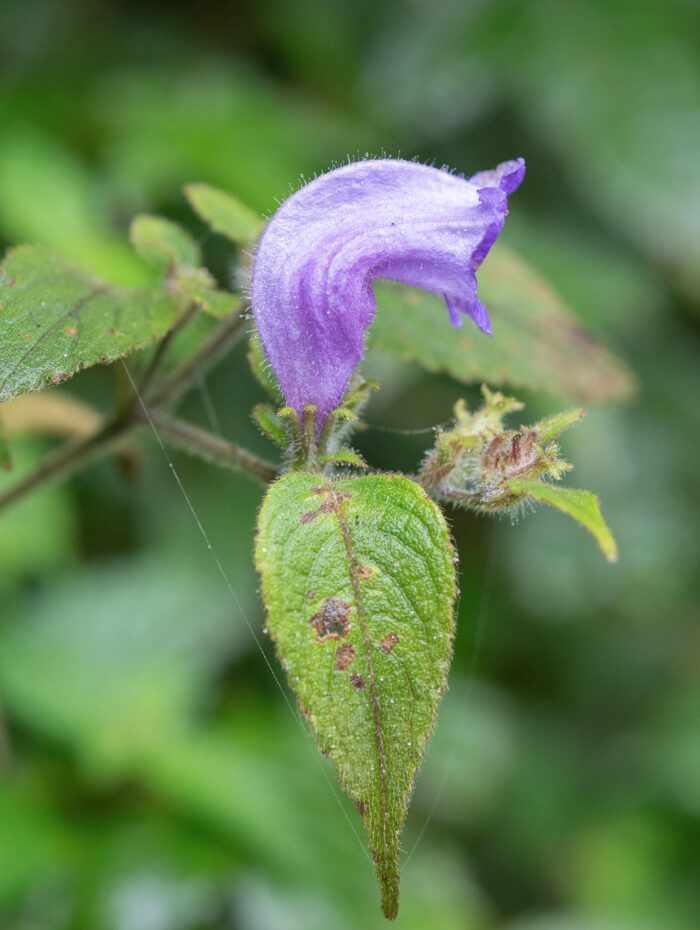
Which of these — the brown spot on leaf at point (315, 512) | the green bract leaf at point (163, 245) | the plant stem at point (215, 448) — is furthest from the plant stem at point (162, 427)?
the brown spot on leaf at point (315, 512)

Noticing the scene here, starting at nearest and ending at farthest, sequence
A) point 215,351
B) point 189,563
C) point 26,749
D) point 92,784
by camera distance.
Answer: point 215,351
point 92,784
point 26,749
point 189,563

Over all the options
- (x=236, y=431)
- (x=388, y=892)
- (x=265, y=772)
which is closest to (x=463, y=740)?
(x=265, y=772)

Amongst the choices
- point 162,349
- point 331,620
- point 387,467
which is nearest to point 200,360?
point 162,349

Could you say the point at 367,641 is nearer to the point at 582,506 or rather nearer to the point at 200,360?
the point at 582,506

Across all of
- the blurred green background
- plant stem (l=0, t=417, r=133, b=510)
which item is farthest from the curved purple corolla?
the blurred green background

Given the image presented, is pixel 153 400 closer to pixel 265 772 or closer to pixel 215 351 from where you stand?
pixel 215 351

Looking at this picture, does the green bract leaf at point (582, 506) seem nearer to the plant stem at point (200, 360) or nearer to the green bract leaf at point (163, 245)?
the plant stem at point (200, 360)
